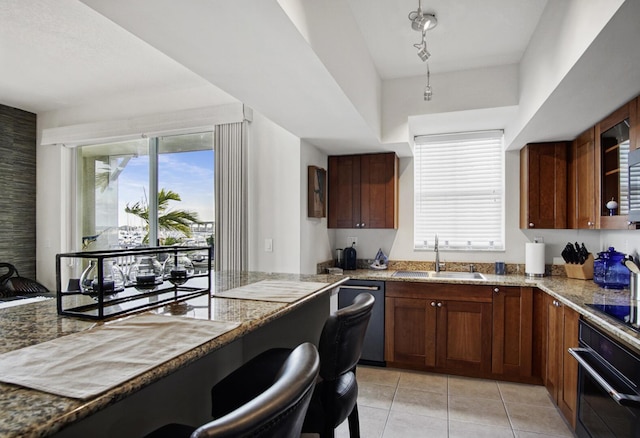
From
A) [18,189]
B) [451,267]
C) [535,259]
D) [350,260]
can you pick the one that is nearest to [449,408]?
[451,267]

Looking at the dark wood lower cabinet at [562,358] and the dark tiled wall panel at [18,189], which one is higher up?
the dark tiled wall panel at [18,189]

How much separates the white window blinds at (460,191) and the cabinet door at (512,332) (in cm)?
75

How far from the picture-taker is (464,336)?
3205 mm

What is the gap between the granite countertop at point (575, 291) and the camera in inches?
65.2

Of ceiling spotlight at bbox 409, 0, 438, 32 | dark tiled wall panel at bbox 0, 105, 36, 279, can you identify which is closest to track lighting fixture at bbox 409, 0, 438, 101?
ceiling spotlight at bbox 409, 0, 438, 32

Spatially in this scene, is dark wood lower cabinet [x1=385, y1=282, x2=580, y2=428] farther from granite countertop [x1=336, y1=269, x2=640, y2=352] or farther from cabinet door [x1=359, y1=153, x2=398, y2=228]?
cabinet door [x1=359, y1=153, x2=398, y2=228]

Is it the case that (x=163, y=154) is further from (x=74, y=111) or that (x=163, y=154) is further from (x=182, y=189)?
(x=74, y=111)

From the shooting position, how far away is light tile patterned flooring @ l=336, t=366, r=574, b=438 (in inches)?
94.3

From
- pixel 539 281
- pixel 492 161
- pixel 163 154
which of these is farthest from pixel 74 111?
pixel 539 281

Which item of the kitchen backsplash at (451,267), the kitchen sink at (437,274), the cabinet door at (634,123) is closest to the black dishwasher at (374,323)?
the kitchen sink at (437,274)

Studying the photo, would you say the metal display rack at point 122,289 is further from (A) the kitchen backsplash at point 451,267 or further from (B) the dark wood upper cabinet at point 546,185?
(B) the dark wood upper cabinet at point 546,185

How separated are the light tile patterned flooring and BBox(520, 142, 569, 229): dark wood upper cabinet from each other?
1435mm

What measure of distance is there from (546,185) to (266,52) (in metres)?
2.81

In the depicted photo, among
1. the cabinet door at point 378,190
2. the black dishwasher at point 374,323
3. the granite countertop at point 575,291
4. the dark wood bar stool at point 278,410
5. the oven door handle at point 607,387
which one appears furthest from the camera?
the cabinet door at point 378,190
